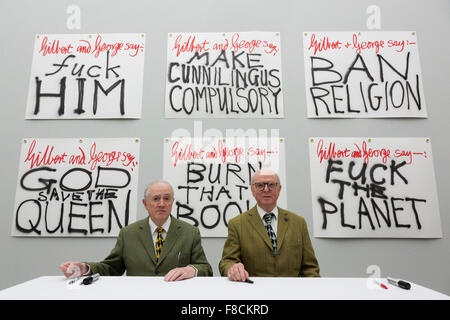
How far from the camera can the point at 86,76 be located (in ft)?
6.26

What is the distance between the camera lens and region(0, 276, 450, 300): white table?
70cm

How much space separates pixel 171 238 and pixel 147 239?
0.12m

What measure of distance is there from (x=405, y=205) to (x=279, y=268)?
1.01 metres

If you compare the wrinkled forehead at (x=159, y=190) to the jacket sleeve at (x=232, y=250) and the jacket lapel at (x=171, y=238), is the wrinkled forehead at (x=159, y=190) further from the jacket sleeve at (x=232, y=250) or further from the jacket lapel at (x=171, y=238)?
the jacket sleeve at (x=232, y=250)

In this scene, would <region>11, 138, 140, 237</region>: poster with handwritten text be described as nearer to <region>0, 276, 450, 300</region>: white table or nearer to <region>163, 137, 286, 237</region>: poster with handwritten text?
<region>163, 137, 286, 237</region>: poster with handwritten text

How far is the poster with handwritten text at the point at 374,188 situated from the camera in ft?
5.58

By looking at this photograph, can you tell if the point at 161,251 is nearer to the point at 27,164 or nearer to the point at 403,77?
the point at 27,164

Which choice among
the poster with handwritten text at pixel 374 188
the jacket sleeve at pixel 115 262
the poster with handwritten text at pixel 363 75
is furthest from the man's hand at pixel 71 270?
the poster with handwritten text at pixel 363 75

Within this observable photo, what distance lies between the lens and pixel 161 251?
1.32 m

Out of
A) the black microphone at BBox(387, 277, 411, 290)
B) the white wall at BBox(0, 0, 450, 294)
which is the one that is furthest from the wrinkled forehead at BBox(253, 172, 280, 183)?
the black microphone at BBox(387, 277, 411, 290)

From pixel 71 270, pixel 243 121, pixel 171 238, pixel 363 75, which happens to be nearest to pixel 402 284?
pixel 171 238

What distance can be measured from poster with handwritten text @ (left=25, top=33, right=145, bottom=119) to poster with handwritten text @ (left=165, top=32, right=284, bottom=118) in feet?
0.86

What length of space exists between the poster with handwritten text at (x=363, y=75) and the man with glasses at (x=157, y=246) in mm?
1129

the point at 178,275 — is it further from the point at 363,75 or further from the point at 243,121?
the point at 363,75
